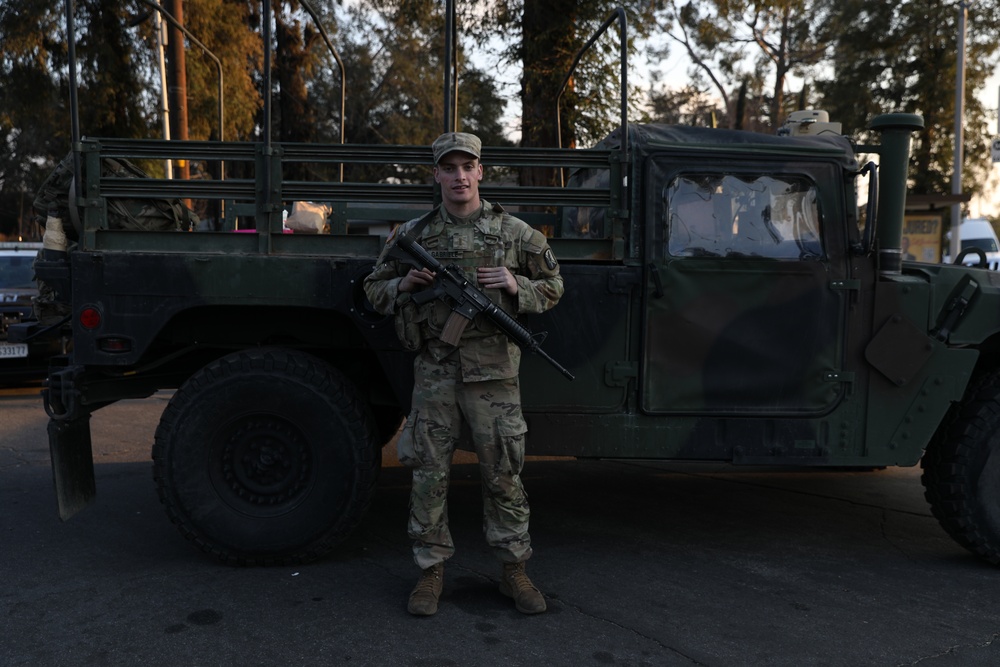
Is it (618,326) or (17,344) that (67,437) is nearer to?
(618,326)

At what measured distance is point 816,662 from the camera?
3.12 m

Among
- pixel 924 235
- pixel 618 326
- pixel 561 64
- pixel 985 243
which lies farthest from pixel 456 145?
pixel 985 243

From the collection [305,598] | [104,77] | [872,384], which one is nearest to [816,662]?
[872,384]

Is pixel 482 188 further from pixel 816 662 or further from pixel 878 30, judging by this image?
pixel 878 30

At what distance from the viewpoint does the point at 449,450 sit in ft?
11.9

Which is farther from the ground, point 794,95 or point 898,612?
point 794,95

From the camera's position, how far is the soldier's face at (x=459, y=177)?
347 cm

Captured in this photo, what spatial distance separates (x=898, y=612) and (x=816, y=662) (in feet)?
2.19

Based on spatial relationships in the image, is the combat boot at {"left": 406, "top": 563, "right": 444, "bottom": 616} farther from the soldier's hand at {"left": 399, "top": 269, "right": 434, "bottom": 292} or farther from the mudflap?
the mudflap

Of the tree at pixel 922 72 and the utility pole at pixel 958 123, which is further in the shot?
the tree at pixel 922 72

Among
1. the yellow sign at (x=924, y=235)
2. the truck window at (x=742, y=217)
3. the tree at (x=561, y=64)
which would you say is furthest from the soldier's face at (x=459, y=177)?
the yellow sign at (x=924, y=235)

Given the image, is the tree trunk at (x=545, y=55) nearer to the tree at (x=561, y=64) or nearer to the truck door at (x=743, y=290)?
the tree at (x=561, y=64)

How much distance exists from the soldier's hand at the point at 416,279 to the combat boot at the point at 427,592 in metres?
1.08

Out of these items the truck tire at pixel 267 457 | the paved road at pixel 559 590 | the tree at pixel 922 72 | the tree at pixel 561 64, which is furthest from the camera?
the tree at pixel 922 72
